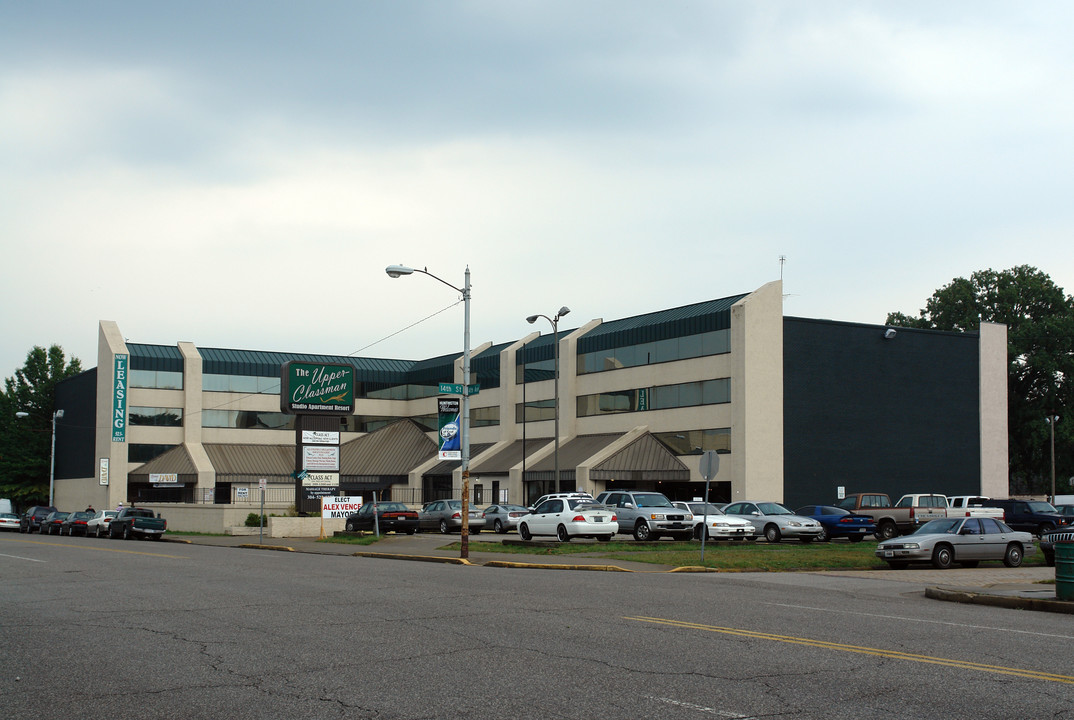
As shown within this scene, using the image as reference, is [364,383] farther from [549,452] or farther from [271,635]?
[271,635]

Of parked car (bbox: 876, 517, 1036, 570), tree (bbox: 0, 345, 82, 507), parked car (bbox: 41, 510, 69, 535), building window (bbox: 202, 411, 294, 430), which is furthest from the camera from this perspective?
tree (bbox: 0, 345, 82, 507)

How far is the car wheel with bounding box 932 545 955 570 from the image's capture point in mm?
25547

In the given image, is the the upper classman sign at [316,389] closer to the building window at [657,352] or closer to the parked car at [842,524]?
the building window at [657,352]

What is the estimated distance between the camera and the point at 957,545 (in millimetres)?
25781

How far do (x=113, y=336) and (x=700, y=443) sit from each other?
44371 millimetres

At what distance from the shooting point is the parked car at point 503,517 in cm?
4322

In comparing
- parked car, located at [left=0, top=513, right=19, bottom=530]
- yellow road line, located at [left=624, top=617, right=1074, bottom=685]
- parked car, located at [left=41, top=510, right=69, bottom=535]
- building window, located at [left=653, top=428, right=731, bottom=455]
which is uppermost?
building window, located at [left=653, top=428, right=731, bottom=455]

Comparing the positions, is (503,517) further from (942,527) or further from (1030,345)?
(1030,345)

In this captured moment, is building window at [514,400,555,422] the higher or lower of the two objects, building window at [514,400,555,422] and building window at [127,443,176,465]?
the higher

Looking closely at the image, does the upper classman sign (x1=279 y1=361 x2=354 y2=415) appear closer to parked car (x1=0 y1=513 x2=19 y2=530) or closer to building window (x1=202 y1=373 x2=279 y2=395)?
parked car (x1=0 y1=513 x2=19 y2=530)

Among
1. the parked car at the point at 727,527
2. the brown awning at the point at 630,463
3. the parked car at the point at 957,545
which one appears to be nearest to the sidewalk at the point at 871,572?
the parked car at the point at 957,545

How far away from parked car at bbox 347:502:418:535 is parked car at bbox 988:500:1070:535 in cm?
2456

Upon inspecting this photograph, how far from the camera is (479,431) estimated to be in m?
73.8

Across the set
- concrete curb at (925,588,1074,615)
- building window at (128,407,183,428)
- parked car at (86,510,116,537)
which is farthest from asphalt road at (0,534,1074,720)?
building window at (128,407,183,428)
